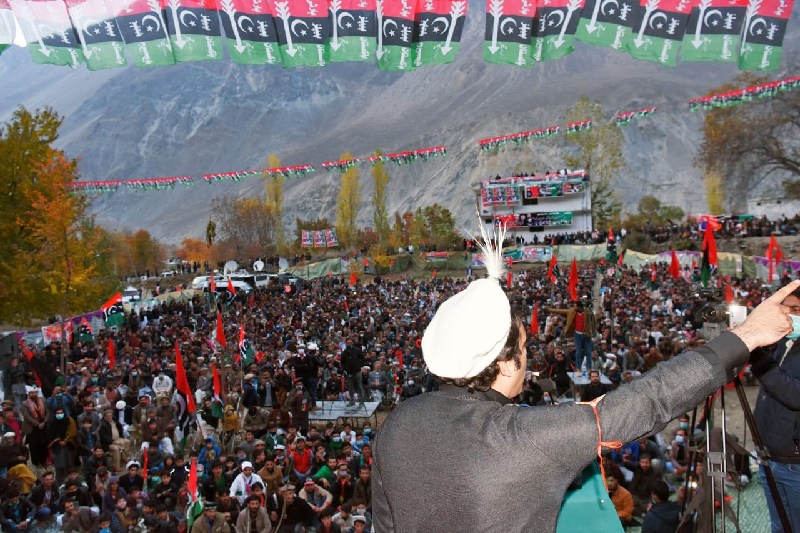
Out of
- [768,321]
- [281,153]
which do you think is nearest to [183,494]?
[768,321]

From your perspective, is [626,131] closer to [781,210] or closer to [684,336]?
[781,210]

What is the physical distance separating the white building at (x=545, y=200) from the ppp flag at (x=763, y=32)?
43662 mm

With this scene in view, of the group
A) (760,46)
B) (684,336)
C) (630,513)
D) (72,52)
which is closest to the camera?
(630,513)

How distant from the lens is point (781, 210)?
51.4 metres

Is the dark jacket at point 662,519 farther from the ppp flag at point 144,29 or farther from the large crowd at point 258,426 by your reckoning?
the ppp flag at point 144,29

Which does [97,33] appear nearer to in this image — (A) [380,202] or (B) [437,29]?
(B) [437,29]

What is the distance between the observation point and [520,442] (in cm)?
112

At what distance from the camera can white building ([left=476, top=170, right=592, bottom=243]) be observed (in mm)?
51625

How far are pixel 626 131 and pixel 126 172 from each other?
9925 cm

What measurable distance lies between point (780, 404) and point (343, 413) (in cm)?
820

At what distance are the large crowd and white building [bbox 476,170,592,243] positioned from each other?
34.5 metres

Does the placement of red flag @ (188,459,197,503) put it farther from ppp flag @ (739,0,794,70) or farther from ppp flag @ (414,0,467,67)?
ppp flag @ (739,0,794,70)

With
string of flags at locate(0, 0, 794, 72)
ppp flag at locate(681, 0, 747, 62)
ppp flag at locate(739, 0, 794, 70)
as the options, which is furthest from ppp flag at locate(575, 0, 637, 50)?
ppp flag at locate(739, 0, 794, 70)

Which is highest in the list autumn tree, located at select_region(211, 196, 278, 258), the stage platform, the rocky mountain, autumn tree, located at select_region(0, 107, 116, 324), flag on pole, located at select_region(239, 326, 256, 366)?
autumn tree, located at select_region(0, 107, 116, 324)
